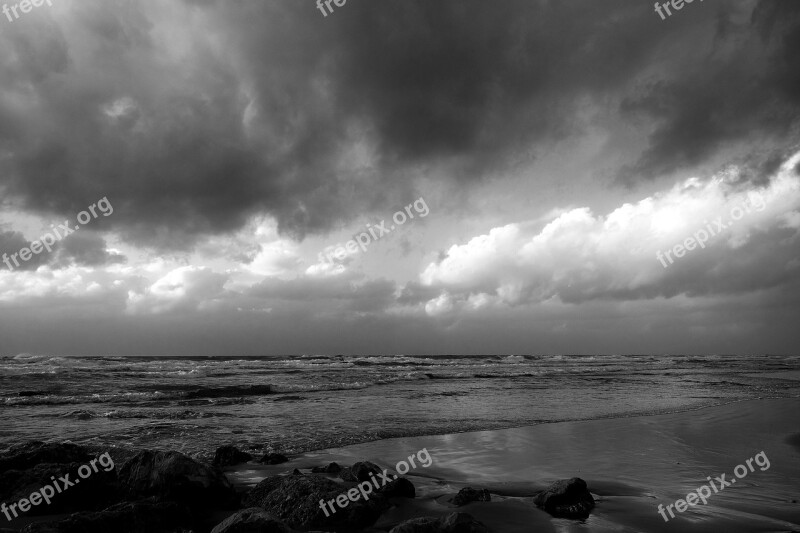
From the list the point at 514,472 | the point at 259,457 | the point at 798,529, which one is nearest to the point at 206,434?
the point at 259,457

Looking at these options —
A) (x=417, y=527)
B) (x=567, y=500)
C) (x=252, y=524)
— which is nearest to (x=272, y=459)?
(x=252, y=524)

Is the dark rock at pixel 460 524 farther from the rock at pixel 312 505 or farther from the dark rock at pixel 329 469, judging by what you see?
the dark rock at pixel 329 469

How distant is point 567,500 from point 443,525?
1972mm

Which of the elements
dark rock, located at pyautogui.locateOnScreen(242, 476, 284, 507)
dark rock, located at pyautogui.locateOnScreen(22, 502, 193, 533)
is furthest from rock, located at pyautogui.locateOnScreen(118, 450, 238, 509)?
dark rock, located at pyautogui.locateOnScreen(22, 502, 193, 533)

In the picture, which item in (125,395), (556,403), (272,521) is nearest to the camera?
(272,521)

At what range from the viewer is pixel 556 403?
17.4 m

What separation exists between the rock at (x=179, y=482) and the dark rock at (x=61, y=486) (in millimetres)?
250

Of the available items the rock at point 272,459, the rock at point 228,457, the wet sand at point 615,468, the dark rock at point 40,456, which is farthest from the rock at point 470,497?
the dark rock at point 40,456

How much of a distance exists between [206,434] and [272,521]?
7.94 meters

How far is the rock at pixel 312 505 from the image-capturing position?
538cm

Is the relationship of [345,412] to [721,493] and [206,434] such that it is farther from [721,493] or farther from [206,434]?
[721,493]

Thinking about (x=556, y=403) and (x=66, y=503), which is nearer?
(x=66, y=503)

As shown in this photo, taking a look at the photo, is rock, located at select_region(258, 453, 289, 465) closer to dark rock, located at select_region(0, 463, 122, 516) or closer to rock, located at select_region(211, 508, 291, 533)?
dark rock, located at select_region(0, 463, 122, 516)

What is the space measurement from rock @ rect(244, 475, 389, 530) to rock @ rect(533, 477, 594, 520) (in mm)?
2029
